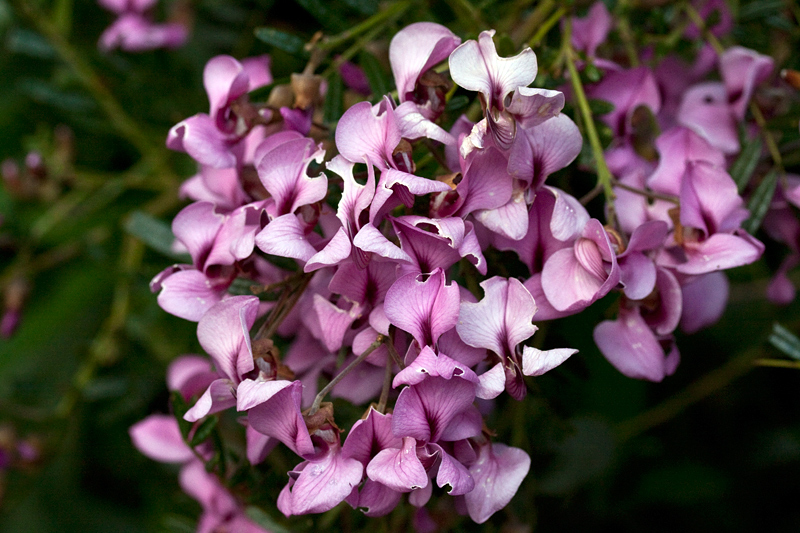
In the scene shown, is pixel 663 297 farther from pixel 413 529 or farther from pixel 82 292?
pixel 82 292

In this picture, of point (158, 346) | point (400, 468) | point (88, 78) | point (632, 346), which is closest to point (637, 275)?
point (632, 346)

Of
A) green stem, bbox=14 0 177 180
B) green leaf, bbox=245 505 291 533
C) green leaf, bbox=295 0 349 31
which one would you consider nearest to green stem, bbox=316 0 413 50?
green leaf, bbox=295 0 349 31

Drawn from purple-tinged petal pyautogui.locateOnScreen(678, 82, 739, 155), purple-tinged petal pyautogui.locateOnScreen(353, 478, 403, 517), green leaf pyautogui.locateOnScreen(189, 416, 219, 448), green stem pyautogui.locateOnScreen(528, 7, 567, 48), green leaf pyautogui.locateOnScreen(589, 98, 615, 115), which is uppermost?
green stem pyautogui.locateOnScreen(528, 7, 567, 48)

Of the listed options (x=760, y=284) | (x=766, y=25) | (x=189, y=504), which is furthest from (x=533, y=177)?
(x=760, y=284)

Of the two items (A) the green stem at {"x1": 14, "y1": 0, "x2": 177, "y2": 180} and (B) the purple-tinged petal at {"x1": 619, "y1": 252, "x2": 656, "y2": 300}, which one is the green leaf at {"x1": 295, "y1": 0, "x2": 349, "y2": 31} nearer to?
(B) the purple-tinged petal at {"x1": 619, "y1": 252, "x2": 656, "y2": 300}

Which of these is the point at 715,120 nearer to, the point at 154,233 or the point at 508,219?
the point at 508,219

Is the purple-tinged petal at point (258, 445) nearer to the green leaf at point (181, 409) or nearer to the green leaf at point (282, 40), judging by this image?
the green leaf at point (181, 409)
